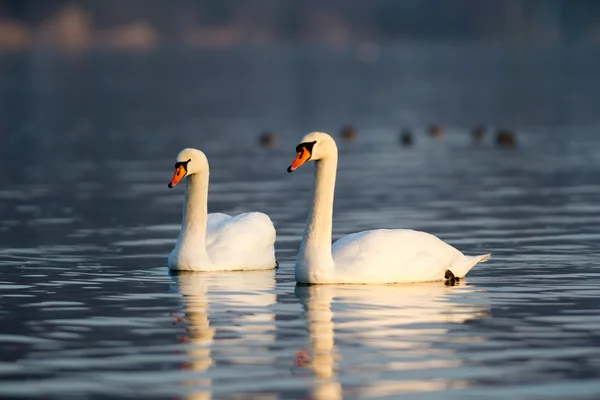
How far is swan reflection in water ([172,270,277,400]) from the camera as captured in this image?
1502 cm

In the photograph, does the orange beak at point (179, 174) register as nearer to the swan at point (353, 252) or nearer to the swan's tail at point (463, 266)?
the swan at point (353, 252)

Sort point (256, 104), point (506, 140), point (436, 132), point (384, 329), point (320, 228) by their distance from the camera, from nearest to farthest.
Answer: point (384, 329)
point (320, 228)
point (506, 140)
point (436, 132)
point (256, 104)

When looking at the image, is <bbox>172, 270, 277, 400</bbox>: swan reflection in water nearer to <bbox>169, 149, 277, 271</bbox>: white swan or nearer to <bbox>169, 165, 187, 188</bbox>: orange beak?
<bbox>169, 149, 277, 271</bbox>: white swan

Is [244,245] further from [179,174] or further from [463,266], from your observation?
[463,266]

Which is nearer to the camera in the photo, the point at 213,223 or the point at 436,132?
the point at 213,223

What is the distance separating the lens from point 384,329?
54.0 ft

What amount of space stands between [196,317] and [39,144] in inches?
1316

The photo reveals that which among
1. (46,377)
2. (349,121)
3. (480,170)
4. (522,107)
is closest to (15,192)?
(480,170)

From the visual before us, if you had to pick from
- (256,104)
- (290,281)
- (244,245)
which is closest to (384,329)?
(290,281)

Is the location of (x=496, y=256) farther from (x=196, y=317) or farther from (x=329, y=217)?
(x=196, y=317)

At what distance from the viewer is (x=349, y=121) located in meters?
66.8

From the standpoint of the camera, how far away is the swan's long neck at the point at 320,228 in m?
19.2

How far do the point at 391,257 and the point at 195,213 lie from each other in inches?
106

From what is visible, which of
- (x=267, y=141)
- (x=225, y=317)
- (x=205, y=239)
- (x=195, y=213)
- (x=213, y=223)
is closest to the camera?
(x=225, y=317)
